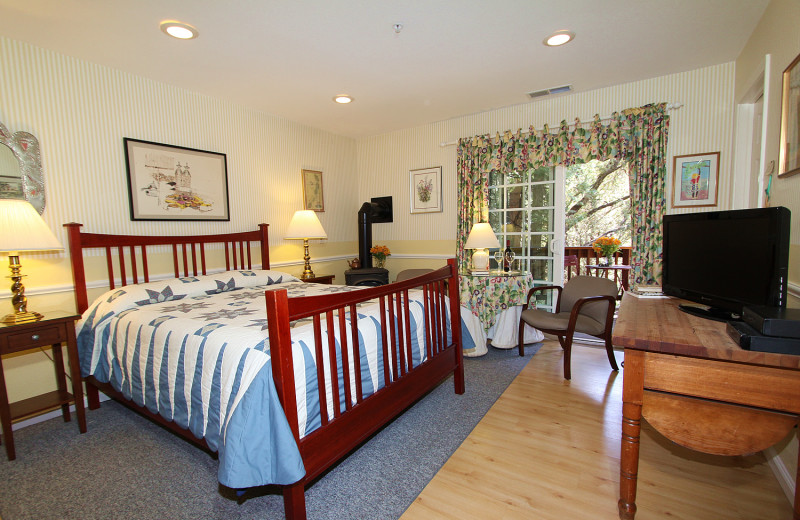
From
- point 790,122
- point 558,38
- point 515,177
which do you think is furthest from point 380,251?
point 790,122

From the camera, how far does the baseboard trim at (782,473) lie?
5.07 ft

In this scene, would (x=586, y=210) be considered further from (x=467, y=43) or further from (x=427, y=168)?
(x=467, y=43)

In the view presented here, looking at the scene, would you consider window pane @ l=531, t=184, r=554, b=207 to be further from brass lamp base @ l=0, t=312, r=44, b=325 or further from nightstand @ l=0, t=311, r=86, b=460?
brass lamp base @ l=0, t=312, r=44, b=325

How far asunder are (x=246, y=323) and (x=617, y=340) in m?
1.66

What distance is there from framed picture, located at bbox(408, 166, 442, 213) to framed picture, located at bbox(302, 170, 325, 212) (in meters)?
1.13

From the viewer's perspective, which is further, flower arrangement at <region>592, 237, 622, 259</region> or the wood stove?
flower arrangement at <region>592, 237, 622, 259</region>

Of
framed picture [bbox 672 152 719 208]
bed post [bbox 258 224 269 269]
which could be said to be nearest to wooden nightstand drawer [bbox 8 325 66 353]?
bed post [bbox 258 224 269 269]

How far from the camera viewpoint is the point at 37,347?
215 centimetres

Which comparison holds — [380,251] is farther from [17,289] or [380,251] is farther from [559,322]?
[17,289]

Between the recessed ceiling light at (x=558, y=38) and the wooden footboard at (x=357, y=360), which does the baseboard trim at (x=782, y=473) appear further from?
the recessed ceiling light at (x=558, y=38)

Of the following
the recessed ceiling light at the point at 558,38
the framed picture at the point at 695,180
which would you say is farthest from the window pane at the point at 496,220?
the recessed ceiling light at the point at 558,38

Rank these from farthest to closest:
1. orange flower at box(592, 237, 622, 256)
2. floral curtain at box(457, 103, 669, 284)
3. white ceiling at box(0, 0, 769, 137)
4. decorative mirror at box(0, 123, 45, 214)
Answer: orange flower at box(592, 237, 622, 256) < floral curtain at box(457, 103, 669, 284) < decorative mirror at box(0, 123, 45, 214) < white ceiling at box(0, 0, 769, 137)

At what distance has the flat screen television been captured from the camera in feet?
4.45

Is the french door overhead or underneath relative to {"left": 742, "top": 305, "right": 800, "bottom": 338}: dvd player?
overhead
